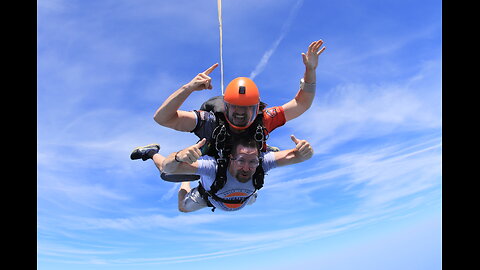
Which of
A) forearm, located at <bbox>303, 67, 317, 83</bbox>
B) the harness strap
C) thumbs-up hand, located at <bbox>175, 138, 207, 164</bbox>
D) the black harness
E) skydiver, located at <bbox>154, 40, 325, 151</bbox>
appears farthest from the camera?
the harness strap

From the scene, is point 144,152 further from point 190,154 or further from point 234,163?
point 190,154

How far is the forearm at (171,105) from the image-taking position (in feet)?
13.5

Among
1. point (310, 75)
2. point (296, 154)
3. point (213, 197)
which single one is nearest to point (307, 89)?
point (310, 75)

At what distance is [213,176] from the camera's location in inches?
180

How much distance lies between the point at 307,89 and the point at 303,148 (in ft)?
3.29

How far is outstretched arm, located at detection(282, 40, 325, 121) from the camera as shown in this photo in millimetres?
4730

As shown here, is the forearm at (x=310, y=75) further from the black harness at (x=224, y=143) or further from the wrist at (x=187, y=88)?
the wrist at (x=187, y=88)


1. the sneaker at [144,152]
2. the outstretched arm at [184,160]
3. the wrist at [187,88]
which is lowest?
the outstretched arm at [184,160]

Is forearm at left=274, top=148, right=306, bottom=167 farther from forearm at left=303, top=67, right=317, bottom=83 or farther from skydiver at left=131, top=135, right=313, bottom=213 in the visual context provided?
forearm at left=303, top=67, right=317, bottom=83

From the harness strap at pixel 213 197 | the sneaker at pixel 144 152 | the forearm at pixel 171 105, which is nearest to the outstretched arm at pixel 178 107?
the forearm at pixel 171 105

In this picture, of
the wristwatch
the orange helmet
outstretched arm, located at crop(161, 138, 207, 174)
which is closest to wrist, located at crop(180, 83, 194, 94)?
the orange helmet

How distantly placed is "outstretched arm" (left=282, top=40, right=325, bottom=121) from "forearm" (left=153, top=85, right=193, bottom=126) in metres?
1.49

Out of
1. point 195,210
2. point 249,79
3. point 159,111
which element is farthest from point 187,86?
Result: point 195,210

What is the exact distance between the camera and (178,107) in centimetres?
425
